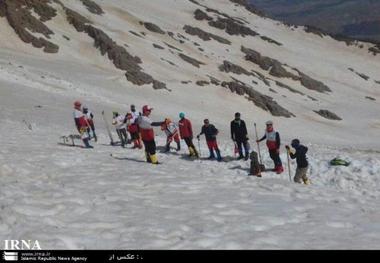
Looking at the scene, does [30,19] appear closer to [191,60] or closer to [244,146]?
[191,60]

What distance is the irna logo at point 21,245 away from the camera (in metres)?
9.44

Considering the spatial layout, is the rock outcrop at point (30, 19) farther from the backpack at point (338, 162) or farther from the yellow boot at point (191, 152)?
the backpack at point (338, 162)

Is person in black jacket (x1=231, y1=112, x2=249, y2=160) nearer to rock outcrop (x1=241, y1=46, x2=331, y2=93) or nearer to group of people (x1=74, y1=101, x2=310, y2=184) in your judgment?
group of people (x1=74, y1=101, x2=310, y2=184)

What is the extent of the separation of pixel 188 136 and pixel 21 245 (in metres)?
15.3

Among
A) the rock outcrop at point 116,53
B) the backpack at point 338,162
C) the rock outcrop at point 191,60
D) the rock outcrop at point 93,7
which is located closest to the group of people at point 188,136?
the backpack at point 338,162

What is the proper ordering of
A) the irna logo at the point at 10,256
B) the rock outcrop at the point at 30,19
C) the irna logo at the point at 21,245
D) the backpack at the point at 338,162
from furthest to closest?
the rock outcrop at the point at 30,19, the backpack at the point at 338,162, the irna logo at the point at 21,245, the irna logo at the point at 10,256

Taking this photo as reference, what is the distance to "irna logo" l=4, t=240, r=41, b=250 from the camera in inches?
372

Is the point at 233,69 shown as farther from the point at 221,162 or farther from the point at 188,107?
the point at 221,162

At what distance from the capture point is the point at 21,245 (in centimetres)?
957

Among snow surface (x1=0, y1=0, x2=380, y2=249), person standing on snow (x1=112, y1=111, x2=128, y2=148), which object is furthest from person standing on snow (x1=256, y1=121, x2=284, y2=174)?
person standing on snow (x1=112, y1=111, x2=128, y2=148)

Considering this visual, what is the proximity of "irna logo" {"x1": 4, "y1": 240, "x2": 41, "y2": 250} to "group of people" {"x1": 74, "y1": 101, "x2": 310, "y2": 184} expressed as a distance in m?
10.5

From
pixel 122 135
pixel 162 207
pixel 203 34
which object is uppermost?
pixel 203 34

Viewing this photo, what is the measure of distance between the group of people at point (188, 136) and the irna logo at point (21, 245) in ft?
34.6

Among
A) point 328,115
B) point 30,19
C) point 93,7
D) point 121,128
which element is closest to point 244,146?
point 121,128
